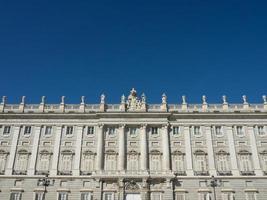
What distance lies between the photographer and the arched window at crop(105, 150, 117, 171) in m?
52.5

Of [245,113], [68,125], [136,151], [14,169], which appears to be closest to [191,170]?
[136,151]

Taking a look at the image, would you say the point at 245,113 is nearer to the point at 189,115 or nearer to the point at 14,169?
the point at 189,115

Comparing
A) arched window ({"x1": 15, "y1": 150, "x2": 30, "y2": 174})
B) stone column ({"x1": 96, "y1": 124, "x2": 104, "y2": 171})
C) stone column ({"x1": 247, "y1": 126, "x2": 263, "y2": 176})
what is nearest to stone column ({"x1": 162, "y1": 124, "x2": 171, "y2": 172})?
stone column ({"x1": 96, "y1": 124, "x2": 104, "y2": 171})

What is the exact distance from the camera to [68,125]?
183 feet

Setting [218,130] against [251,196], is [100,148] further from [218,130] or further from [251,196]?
[251,196]

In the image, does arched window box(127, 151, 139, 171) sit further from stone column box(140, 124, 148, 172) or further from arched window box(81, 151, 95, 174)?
arched window box(81, 151, 95, 174)

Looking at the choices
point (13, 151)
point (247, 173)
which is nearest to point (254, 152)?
point (247, 173)

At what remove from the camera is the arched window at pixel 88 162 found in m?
52.4

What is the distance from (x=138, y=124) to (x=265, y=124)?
65.9 feet

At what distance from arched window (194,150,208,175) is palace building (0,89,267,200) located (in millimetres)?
159

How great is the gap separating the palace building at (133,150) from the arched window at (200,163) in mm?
159

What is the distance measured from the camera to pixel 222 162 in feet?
173

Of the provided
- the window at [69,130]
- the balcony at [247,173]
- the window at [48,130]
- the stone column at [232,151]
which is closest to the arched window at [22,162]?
the window at [48,130]

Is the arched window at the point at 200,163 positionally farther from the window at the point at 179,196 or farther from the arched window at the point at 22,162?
the arched window at the point at 22,162
